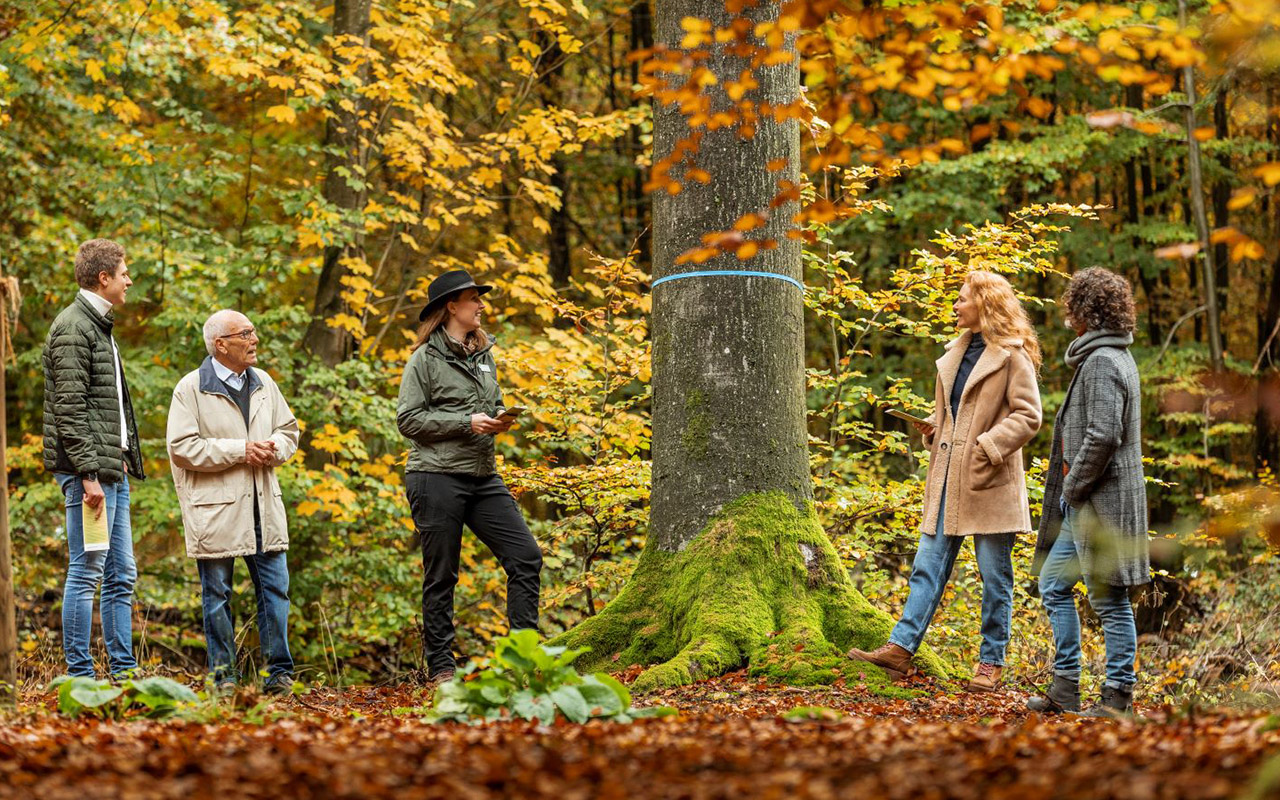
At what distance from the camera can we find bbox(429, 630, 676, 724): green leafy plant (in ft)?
12.1

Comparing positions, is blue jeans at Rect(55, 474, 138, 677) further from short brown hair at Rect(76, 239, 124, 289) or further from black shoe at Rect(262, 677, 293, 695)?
short brown hair at Rect(76, 239, 124, 289)

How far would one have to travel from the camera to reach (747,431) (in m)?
5.56

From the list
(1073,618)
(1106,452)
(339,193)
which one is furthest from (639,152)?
(1073,618)

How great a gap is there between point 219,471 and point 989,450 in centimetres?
369

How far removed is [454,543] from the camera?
5.94 metres

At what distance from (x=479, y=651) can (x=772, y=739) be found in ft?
23.8

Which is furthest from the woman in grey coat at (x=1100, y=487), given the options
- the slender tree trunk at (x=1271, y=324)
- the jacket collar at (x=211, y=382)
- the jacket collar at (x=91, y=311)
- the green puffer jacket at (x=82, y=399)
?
the slender tree trunk at (x=1271, y=324)

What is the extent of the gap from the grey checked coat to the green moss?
1.56 metres

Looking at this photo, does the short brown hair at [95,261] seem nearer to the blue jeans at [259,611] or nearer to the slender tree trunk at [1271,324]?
the blue jeans at [259,611]

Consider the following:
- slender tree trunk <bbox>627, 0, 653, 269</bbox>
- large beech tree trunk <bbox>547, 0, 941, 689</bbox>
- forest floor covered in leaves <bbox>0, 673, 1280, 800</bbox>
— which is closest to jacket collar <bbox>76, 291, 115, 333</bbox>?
forest floor covered in leaves <bbox>0, 673, 1280, 800</bbox>

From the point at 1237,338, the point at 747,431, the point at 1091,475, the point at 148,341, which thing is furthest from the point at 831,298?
the point at 1237,338

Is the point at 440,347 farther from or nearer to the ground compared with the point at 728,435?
farther from the ground

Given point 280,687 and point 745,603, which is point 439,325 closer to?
point 280,687

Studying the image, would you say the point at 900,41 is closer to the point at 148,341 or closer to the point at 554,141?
the point at 554,141
